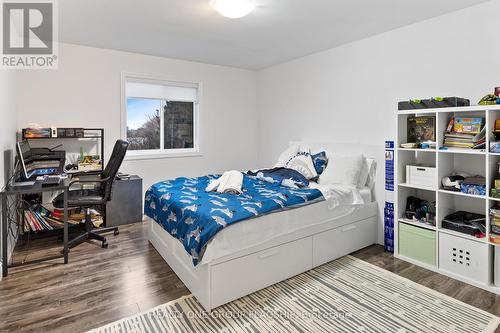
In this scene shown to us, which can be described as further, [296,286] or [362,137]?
[362,137]

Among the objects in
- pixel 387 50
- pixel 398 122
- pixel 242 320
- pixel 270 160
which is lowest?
pixel 242 320

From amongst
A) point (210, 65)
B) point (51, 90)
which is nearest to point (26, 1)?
point (51, 90)

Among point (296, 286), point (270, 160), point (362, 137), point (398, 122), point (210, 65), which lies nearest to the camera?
point (296, 286)

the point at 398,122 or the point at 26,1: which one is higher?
the point at 26,1

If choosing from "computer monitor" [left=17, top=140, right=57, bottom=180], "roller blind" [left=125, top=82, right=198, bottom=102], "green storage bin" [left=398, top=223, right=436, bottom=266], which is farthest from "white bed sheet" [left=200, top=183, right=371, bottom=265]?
"roller blind" [left=125, top=82, right=198, bottom=102]

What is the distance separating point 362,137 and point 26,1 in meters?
3.80

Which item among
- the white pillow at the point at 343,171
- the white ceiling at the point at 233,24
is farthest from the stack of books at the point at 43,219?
the white pillow at the point at 343,171

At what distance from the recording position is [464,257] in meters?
2.55

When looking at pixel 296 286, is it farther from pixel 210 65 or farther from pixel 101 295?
pixel 210 65

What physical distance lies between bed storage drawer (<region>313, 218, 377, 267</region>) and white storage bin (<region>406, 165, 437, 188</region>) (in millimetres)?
701

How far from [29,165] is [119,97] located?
1.51 m

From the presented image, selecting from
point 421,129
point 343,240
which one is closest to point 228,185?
point 343,240

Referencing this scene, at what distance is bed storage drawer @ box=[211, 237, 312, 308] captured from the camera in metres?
2.17

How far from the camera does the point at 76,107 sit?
3957 millimetres
